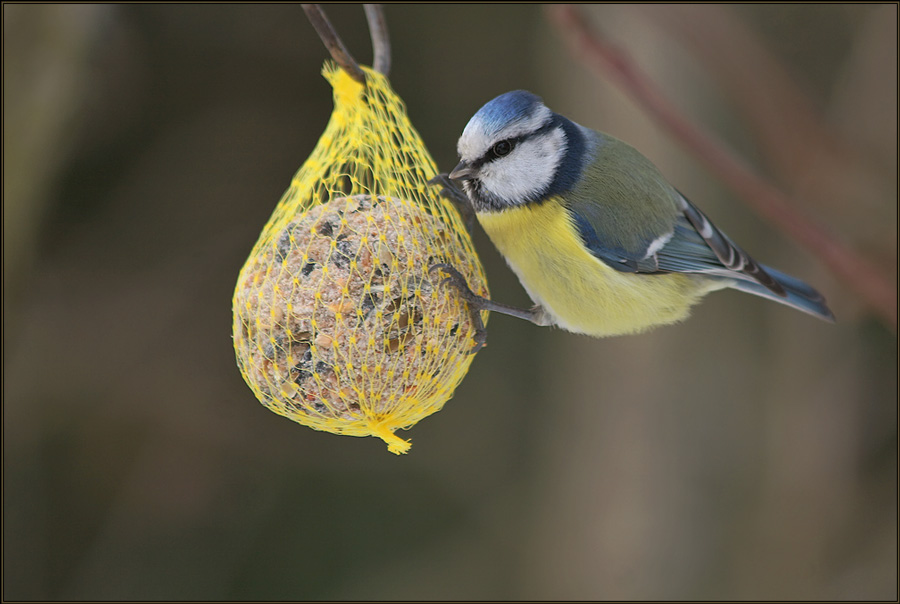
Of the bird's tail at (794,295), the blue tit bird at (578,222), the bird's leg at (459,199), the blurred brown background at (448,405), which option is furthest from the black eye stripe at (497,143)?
the blurred brown background at (448,405)

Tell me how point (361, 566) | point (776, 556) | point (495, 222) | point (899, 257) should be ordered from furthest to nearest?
point (361, 566), point (776, 556), point (899, 257), point (495, 222)

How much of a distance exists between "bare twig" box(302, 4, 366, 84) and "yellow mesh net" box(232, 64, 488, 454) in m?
0.05

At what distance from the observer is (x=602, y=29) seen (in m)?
3.18

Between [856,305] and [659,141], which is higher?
[659,141]

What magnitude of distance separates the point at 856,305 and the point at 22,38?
3232mm

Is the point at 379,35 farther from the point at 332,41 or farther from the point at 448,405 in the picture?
the point at 448,405

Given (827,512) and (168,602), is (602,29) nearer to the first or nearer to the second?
(827,512)

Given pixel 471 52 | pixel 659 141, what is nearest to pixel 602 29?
pixel 659 141

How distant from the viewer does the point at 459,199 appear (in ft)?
6.91

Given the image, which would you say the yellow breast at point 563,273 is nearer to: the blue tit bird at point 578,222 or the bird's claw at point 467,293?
the blue tit bird at point 578,222

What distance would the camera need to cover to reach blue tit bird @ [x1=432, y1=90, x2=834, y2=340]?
193 centimetres

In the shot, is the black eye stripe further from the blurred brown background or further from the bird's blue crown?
the blurred brown background

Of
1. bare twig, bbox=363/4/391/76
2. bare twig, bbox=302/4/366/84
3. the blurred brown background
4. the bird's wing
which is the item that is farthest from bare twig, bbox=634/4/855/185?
bare twig, bbox=302/4/366/84

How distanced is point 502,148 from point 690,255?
2.21ft
